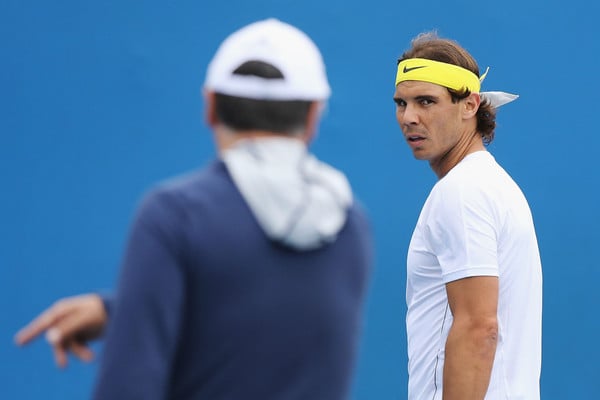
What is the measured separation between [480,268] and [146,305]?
1.41 m

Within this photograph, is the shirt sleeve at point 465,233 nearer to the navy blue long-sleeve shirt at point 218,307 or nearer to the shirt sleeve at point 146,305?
the navy blue long-sleeve shirt at point 218,307

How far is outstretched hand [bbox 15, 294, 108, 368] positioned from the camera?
60.6 inches

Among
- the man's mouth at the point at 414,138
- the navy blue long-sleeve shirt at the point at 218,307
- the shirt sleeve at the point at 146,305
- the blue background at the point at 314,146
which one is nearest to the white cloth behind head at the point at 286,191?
the navy blue long-sleeve shirt at the point at 218,307

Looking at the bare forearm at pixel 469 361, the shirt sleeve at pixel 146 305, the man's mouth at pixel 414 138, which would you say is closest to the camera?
the shirt sleeve at pixel 146 305

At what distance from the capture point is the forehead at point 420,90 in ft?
10.5

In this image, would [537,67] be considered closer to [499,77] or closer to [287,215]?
[499,77]

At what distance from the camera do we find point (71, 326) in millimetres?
1550

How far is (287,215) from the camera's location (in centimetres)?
153

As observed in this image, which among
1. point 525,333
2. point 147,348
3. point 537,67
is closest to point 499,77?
point 537,67

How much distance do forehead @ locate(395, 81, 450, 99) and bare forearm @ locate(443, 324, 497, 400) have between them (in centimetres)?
80

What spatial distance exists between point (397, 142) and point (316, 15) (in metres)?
0.57

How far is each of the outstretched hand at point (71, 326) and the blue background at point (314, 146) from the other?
2.33 m

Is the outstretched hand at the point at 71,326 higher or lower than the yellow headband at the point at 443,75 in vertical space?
lower

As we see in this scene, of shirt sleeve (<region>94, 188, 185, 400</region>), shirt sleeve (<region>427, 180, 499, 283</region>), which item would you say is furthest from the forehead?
shirt sleeve (<region>94, 188, 185, 400</region>)
